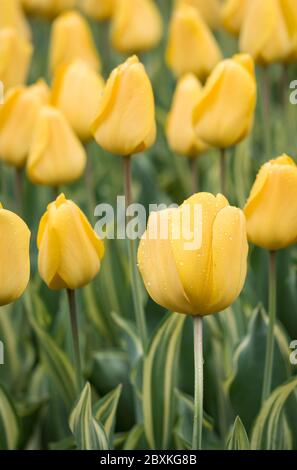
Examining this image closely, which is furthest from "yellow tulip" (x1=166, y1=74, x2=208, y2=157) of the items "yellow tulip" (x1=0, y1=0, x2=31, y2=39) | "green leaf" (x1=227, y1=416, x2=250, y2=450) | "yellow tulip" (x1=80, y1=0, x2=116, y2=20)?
"yellow tulip" (x1=80, y1=0, x2=116, y2=20)

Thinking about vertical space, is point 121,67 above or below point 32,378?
above

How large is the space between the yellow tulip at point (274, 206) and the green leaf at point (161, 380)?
0.68ft

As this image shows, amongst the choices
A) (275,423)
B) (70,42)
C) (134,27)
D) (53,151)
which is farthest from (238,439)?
(134,27)

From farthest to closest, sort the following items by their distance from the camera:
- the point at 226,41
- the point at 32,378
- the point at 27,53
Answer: the point at 226,41 < the point at 27,53 < the point at 32,378

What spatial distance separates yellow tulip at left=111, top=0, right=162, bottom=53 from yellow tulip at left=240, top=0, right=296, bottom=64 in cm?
54

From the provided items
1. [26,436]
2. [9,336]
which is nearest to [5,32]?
[9,336]

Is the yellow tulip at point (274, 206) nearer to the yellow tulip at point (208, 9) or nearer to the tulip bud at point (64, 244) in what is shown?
the tulip bud at point (64, 244)

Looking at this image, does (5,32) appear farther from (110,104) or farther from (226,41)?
(226,41)

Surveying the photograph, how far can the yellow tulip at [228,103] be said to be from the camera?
147 centimetres

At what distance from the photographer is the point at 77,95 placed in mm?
1685

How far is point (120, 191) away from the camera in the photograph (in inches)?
81.4

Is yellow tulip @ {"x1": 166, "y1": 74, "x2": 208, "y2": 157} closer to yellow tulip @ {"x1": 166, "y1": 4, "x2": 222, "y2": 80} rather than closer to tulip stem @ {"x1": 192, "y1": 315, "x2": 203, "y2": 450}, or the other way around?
yellow tulip @ {"x1": 166, "y1": 4, "x2": 222, "y2": 80}

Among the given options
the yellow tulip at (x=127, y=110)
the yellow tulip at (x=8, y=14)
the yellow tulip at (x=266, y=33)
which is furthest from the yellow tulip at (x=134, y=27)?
the yellow tulip at (x=127, y=110)
